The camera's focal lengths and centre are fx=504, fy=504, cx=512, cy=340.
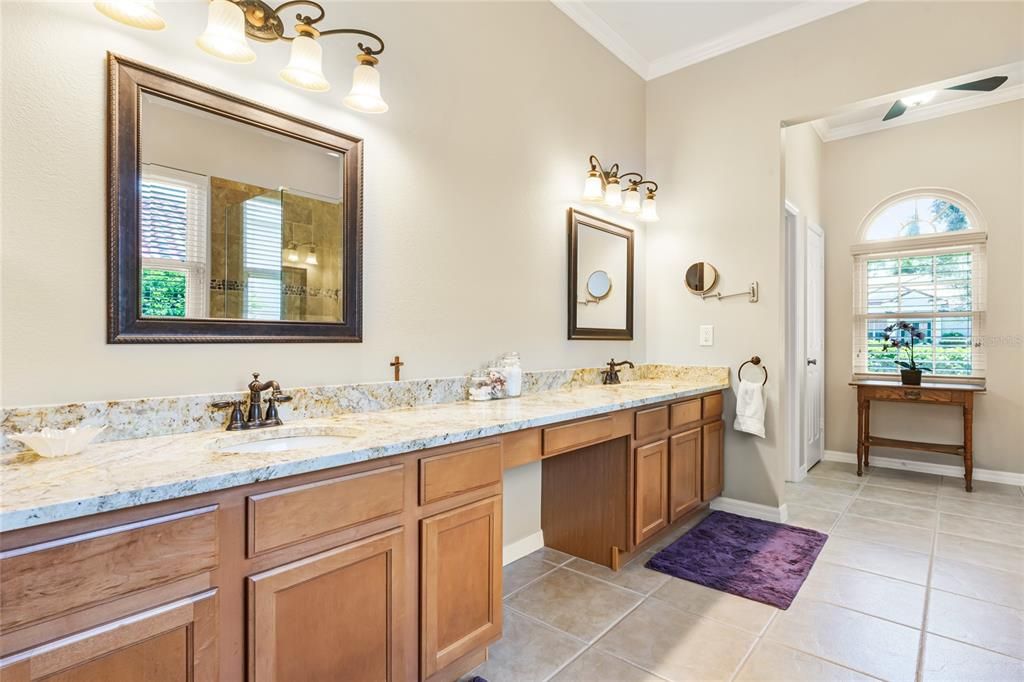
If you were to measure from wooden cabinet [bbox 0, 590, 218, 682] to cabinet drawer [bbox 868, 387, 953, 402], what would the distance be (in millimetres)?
4776

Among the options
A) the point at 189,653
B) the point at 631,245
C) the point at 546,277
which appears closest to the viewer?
the point at 189,653

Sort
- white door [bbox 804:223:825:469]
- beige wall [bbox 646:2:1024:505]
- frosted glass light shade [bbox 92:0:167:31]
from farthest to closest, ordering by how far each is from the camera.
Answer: white door [bbox 804:223:825:469]
beige wall [bbox 646:2:1024:505]
frosted glass light shade [bbox 92:0:167:31]

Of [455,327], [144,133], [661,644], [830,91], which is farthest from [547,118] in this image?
[661,644]

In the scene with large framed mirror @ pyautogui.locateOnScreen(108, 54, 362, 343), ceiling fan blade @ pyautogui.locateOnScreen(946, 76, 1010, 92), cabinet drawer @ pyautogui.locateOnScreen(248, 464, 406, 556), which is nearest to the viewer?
cabinet drawer @ pyautogui.locateOnScreen(248, 464, 406, 556)

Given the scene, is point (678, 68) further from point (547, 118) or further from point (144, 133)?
point (144, 133)

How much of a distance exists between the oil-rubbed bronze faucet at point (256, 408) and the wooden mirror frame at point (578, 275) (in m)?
1.74

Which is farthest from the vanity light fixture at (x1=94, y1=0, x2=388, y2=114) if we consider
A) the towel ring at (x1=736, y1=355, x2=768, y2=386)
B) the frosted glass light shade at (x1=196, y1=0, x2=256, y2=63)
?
the towel ring at (x1=736, y1=355, x2=768, y2=386)

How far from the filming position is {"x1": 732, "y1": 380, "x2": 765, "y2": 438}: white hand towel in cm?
312

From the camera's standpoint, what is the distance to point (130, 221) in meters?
1.39

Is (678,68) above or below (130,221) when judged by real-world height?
above

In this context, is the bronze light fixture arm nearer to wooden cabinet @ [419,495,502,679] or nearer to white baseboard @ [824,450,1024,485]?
wooden cabinet @ [419,495,502,679]

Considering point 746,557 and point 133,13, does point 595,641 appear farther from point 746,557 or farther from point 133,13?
point 133,13

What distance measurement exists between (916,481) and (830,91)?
Result: 3.09 metres

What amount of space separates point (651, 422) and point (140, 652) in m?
2.12
